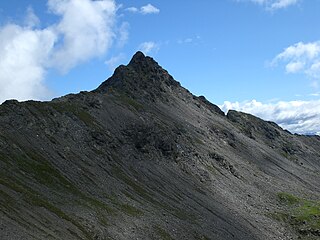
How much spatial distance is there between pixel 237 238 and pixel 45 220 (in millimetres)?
57643

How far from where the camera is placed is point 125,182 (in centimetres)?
12275

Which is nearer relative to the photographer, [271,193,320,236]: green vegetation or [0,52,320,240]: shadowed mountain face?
[0,52,320,240]: shadowed mountain face

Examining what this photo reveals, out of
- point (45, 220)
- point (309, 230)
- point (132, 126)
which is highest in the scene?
point (132, 126)

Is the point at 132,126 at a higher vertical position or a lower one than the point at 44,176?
higher

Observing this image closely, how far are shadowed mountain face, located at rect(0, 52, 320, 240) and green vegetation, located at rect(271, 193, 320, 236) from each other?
43cm

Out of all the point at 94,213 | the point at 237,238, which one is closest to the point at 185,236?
the point at 237,238

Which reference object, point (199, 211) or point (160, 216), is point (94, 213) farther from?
point (199, 211)

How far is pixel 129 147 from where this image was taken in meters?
144

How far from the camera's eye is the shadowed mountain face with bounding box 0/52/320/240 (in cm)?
9039

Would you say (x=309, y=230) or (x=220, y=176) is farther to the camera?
(x=220, y=176)

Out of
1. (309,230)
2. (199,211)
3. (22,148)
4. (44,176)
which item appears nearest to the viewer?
(44,176)

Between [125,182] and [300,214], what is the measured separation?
A: 228 ft

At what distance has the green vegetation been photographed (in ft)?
451

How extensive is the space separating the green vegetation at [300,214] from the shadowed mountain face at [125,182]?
426mm
